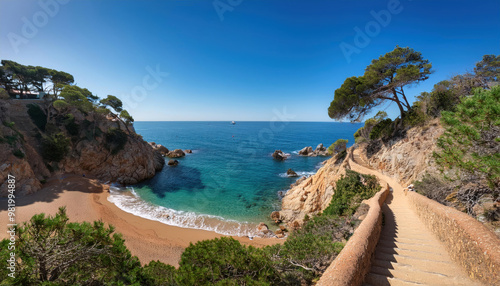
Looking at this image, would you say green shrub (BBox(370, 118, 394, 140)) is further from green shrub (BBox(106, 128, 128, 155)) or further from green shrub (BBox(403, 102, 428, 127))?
green shrub (BBox(106, 128, 128, 155))

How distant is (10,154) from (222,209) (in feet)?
76.4

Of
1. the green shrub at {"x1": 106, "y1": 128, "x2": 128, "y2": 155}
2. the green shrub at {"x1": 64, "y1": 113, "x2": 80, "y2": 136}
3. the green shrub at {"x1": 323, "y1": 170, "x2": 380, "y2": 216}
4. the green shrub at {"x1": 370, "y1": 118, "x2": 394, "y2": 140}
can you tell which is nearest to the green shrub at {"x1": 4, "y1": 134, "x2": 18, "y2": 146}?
the green shrub at {"x1": 64, "y1": 113, "x2": 80, "y2": 136}

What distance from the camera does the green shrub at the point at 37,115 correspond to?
25.4 meters

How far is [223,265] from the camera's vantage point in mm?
5180

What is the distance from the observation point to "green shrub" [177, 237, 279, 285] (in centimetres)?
457

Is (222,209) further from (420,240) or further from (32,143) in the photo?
(32,143)

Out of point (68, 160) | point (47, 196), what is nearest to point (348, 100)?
point (47, 196)

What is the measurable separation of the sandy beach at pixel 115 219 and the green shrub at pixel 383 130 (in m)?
16.3

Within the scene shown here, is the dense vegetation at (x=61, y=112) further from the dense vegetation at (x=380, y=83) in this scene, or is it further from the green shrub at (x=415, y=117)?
the green shrub at (x=415, y=117)

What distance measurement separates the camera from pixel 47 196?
19172mm

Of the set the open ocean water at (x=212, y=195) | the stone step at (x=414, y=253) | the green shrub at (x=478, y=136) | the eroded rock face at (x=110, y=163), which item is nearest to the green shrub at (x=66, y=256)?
the stone step at (x=414, y=253)

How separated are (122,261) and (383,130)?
24829mm

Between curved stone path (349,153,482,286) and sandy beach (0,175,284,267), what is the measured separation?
32.6 feet

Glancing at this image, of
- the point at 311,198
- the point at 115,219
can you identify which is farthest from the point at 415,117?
the point at 115,219
